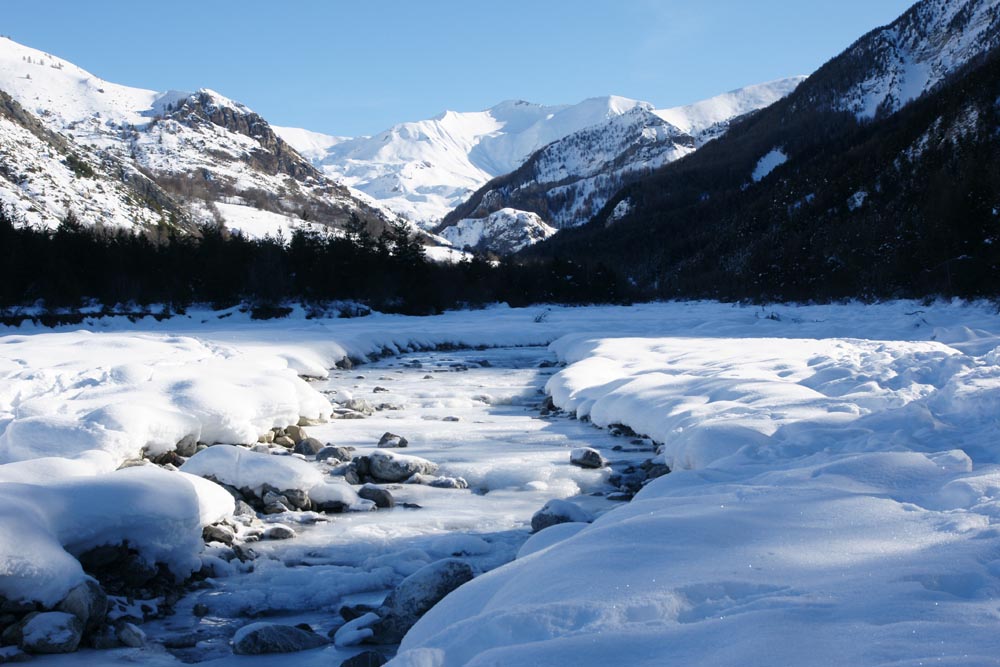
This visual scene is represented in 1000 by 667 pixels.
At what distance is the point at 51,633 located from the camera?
166 inches

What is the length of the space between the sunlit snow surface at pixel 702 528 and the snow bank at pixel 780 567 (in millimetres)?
12

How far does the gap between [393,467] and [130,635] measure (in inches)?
169

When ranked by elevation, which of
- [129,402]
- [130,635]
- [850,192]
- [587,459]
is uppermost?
[850,192]

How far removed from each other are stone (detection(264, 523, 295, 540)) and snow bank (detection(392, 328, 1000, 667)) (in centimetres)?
294

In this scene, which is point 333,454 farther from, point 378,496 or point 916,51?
point 916,51

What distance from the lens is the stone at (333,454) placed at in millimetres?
9484

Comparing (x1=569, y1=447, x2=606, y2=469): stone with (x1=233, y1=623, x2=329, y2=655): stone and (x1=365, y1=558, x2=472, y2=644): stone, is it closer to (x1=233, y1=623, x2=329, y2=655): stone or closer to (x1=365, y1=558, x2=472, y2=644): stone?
(x1=365, y1=558, x2=472, y2=644): stone

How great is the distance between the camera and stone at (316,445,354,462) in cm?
948

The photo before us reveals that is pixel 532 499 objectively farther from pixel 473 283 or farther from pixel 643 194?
pixel 643 194

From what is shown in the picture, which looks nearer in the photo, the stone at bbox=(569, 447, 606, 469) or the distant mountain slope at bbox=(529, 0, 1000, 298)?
the stone at bbox=(569, 447, 606, 469)

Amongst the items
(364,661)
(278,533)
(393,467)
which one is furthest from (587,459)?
(364,661)

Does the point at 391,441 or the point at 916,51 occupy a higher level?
the point at 916,51

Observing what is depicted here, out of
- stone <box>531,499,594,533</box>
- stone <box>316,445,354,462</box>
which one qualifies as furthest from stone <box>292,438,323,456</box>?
stone <box>531,499,594,533</box>

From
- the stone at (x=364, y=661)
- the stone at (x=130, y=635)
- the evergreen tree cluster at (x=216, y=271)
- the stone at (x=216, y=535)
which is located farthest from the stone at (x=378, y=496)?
the evergreen tree cluster at (x=216, y=271)
